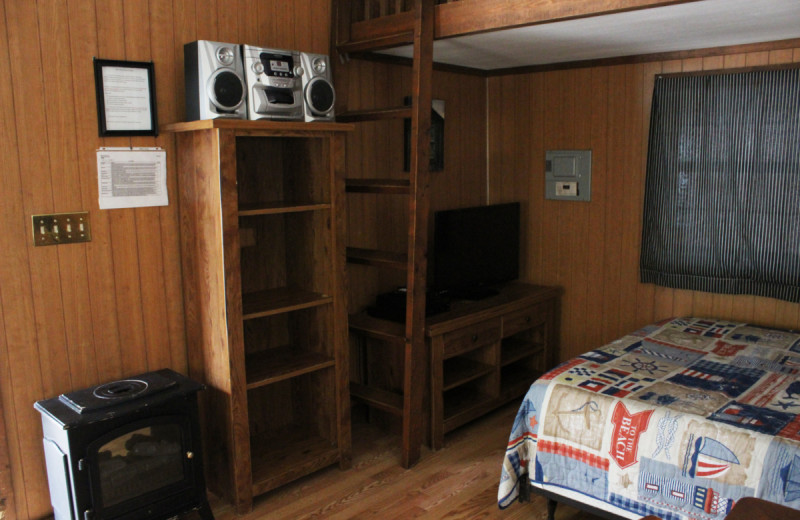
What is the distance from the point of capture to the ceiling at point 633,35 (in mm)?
2568

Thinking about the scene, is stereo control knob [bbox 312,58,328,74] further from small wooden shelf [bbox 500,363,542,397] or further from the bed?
small wooden shelf [bbox 500,363,542,397]

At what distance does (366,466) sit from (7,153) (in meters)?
2.01

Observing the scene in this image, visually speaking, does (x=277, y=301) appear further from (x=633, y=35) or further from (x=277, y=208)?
(x=633, y=35)

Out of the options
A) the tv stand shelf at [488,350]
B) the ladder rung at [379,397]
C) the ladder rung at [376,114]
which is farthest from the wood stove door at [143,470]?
the ladder rung at [376,114]

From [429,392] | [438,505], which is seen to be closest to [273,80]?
[429,392]

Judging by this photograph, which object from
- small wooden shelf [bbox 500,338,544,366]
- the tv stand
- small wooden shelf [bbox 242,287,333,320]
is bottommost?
small wooden shelf [bbox 500,338,544,366]

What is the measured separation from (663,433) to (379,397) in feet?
4.79

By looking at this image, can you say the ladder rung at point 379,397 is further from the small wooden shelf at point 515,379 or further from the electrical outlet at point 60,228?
the electrical outlet at point 60,228

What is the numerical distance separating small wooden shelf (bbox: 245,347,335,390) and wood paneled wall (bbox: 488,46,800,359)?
1851mm

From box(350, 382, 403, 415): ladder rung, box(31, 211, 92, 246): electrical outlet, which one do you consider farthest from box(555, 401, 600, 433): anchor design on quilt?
box(31, 211, 92, 246): electrical outlet

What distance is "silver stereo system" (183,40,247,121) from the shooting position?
2.52 metres

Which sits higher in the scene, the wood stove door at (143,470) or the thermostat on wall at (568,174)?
the thermostat on wall at (568,174)

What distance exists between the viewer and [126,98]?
261cm

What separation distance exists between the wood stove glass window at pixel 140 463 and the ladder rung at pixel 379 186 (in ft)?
4.40
